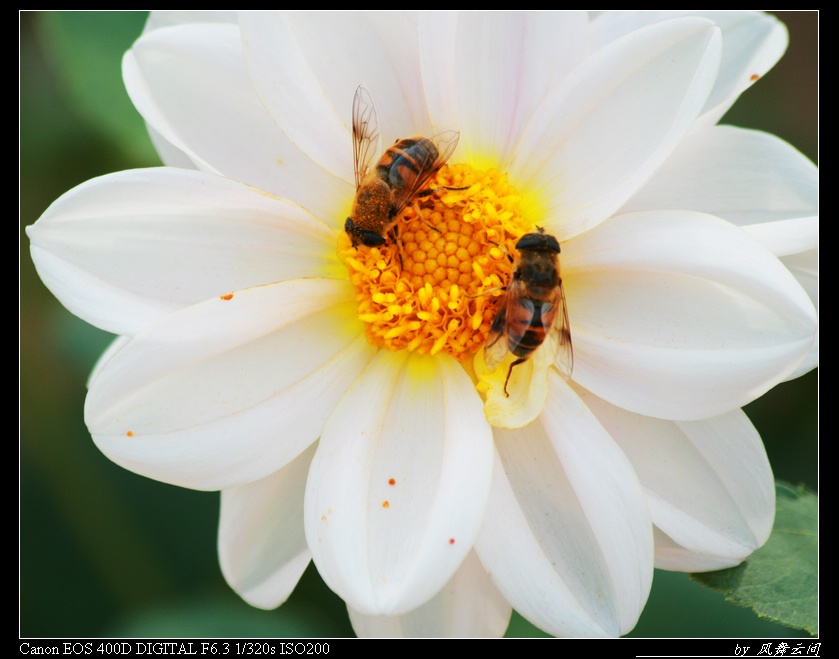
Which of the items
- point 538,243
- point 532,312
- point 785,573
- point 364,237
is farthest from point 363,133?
point 785,573

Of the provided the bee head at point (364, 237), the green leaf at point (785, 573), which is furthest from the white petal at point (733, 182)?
the green leaf at point (785, 573)

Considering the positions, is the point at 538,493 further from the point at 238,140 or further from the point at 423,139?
the point at 238,140

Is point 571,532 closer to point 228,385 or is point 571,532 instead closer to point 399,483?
point 399,483

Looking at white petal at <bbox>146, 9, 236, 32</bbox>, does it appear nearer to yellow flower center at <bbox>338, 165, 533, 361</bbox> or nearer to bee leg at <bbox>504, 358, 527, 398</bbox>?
yellow flower center at <bbox>338, 165, 533, 361</bbox>

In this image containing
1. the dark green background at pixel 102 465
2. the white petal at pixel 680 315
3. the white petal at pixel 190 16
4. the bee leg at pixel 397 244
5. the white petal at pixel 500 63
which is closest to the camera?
the white petal at pixel 680 315

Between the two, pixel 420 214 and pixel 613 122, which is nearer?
pixel 613 122

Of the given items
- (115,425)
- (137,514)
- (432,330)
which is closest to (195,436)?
(115,425)

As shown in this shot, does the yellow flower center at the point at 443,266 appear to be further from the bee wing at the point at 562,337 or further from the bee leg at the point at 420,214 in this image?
the bee wing at the point at 562,337
